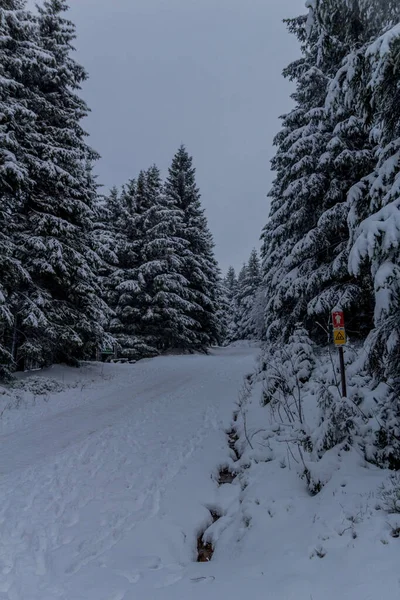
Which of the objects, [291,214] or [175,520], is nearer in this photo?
[175,520]

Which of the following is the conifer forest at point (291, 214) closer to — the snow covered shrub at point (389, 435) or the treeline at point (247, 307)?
the snow covered shrub at point (389, 435)

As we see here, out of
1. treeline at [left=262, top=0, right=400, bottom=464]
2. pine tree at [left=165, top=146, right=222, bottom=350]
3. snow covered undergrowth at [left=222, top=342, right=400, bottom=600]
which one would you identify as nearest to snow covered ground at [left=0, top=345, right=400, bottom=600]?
snow covered undergrowth at [left=222, top=342, right=400, bottom=600]

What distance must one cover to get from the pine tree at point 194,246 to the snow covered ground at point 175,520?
21.3 metres

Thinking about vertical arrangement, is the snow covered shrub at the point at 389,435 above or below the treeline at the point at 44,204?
below

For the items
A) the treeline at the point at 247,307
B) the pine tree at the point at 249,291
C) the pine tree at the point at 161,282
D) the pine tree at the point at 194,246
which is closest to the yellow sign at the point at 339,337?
the pine tree at the point at 161,282

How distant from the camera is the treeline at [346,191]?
3.84 m

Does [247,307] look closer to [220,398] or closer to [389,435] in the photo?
[220,398]

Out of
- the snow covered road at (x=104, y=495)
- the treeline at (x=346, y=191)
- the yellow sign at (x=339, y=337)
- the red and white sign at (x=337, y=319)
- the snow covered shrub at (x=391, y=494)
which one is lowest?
the snow covered road at (x=104, y=495)

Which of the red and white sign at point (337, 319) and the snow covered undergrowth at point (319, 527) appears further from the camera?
the red and white sign at point (337, 319)

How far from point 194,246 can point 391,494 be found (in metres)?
27.6

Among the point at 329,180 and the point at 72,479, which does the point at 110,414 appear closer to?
the point at 72,479

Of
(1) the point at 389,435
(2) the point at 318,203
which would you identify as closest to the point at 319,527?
(1) the point at 389,435

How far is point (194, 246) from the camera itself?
30.0 metres

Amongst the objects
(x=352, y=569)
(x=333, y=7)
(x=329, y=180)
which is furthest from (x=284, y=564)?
(x=329, y=180)
